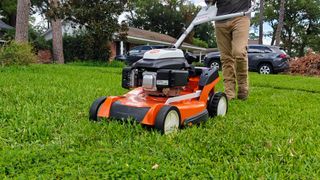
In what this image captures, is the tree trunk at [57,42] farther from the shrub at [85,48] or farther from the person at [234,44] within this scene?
the person at [234,44]

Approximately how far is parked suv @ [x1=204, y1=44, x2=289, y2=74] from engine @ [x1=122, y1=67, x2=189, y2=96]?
13941mm

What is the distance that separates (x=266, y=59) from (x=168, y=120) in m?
14.9

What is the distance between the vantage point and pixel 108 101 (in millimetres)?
3395

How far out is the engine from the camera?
10.6ft

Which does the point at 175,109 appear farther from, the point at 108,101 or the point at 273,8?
the point at 273,8

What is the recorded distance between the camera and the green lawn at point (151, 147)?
229cm

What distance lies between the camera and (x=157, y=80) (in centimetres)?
328


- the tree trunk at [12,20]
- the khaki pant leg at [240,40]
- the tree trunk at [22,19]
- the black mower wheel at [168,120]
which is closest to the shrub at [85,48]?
the tree trunk at [22,19]

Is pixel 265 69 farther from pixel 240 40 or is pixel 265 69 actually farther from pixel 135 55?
pixel 240 40

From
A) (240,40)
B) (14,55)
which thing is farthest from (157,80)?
(14,55)

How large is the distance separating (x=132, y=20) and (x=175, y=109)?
141ft

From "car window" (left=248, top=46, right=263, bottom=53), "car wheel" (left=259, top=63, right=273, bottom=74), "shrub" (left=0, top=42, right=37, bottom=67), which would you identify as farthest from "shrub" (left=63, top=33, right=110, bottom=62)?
"shrub" (left=0, top=42, right=37, bottom=67)

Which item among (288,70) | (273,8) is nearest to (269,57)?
(288,70)

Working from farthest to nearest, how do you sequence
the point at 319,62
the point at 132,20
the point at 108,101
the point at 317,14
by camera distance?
the point at 132,20 < the point at 317,14 < the point at 319,62 < the point at 108,101
